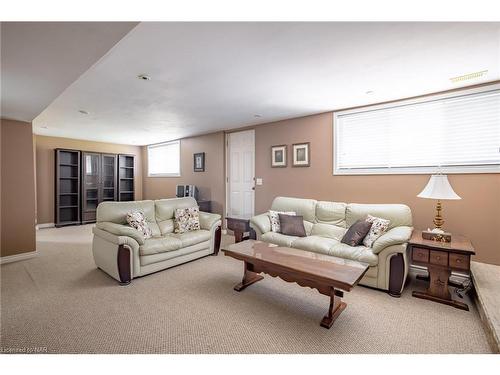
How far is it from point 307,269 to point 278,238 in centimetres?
125

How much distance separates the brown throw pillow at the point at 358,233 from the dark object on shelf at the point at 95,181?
6652 millimetres

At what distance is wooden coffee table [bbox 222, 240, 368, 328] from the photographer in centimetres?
196

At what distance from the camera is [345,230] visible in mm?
3404

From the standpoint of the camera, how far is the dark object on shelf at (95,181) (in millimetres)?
6406

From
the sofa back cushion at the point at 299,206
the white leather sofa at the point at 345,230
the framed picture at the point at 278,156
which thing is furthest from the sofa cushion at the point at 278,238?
the framed picture at the point at 278,156

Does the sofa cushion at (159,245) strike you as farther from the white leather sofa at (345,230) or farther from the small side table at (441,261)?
the small side table at (441,261)

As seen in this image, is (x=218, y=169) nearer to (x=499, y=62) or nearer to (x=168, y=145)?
(x=168, y=145)

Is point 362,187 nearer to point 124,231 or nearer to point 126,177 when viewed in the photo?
point 124,231

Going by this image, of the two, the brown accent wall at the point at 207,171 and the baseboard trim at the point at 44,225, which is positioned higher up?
the brown accent wall at the point at 207,171

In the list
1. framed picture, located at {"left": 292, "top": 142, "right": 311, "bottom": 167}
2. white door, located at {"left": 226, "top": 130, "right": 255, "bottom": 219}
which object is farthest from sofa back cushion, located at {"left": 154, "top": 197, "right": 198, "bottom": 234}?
framed picture, located at {"left": 292, "top": 142, "right": 311, "bottom": 167}

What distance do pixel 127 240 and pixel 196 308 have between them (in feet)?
3.93

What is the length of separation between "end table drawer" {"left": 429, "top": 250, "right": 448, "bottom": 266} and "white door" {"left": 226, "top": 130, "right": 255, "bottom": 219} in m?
3.19

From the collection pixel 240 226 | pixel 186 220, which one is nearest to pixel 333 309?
pixel 240 226
